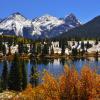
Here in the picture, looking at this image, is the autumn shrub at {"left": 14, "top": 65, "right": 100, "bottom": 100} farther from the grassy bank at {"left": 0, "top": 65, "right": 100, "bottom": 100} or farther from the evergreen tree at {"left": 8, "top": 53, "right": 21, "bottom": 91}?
the evergreen tree at {"left": 8, "top": 53, "right": 21, "bottom": 91}

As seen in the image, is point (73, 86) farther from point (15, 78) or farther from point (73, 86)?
point (15, 78)

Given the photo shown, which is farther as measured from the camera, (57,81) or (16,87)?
(16,87)

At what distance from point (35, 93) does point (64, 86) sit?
4.55 m

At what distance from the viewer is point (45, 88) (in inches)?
1242

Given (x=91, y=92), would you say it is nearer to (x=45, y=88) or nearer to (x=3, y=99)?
(x=45, y=88)

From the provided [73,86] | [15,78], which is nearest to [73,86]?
[73,86]

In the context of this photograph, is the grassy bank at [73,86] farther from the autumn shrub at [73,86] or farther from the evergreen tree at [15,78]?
the evergreen tree at [15,78]

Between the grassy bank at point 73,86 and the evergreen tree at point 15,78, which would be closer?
the grassy bank at point 73,86

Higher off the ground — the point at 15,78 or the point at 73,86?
the point at 73,86

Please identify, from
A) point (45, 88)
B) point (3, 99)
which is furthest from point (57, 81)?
point (3, 99)

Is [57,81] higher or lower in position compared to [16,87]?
higher

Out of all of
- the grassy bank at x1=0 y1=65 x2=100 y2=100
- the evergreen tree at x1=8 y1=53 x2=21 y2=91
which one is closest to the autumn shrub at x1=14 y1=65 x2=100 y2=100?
the grassy bank at x1=0 y1=65 x2=100 y2=100

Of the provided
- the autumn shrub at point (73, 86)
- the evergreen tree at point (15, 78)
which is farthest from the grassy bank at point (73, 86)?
the evergreen tree at point (15, 78)

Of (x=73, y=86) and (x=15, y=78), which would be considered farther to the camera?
(x=15, y=78)
